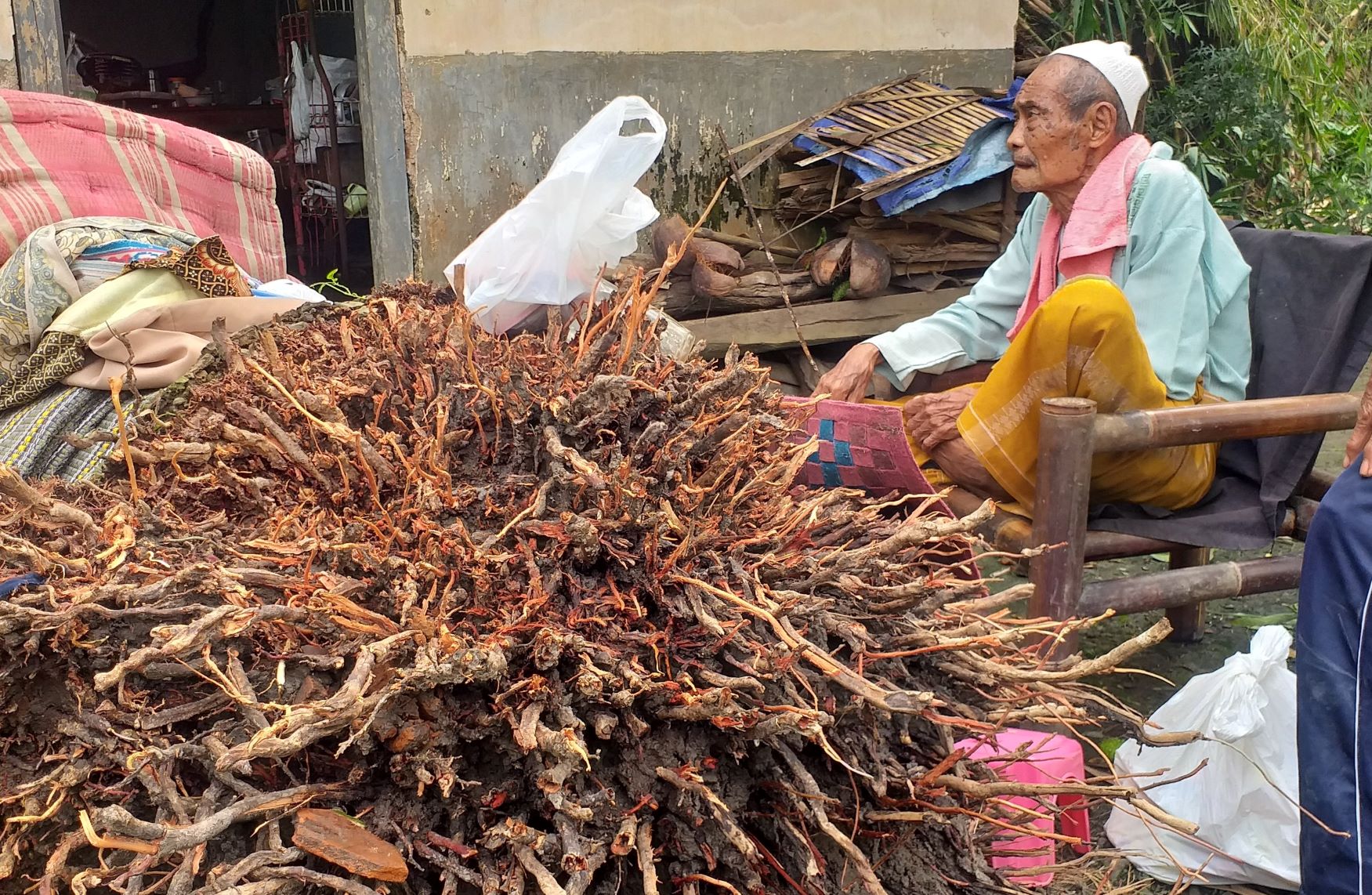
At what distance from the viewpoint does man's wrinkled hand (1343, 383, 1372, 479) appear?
6.01ft

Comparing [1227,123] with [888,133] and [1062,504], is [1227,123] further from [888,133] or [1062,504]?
[1062,504]

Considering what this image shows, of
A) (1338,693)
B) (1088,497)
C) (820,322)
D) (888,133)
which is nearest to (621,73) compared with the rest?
(888,133)

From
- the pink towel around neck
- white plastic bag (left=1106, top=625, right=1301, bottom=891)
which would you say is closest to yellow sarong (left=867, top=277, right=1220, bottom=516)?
the pink towel around neck

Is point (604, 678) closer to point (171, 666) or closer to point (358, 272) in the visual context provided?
point (171, 666)

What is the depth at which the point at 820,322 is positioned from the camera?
5.29 meters

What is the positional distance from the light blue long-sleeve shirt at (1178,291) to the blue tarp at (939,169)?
213 cm

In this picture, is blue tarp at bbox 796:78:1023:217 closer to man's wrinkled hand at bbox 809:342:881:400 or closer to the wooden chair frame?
man's wrinkled hand at bbox 809:342:881:400

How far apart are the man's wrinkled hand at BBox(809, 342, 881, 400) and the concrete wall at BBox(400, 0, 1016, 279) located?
2.18m

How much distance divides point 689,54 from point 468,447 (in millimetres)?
4143

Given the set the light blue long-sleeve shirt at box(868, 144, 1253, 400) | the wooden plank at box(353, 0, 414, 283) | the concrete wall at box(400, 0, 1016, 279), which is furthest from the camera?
the concrete wall at box(400, 0, 1016, 279)

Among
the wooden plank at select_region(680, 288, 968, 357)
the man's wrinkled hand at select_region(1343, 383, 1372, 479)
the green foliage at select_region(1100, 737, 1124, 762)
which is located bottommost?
the green foliage at select_region(1100, 737, 1124, 762)

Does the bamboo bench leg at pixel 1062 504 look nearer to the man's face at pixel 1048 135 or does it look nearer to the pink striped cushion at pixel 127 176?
the man's face at pixel 1048 135

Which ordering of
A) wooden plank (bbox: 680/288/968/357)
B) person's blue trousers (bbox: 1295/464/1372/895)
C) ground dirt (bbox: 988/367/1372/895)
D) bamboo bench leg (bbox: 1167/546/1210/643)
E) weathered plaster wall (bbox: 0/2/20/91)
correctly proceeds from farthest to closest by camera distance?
1. wooden plank (bbox: 680/288/968/357)
2. bamboo bench leg (bbox: 1167/546/1210/643)
3. ground dirt (bbox: 988/367/1372/895)
4. weathered plaster wall (bbox: 0/2/20/91)
5. person's blue trousers (bbox: 1295/464/1372/895)

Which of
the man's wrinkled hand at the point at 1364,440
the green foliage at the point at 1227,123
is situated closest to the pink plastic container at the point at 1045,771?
the man's wrinkled hand at the point at 1364,440
